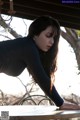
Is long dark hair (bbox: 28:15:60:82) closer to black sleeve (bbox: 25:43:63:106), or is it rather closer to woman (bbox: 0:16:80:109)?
woman (bbox: 0:16:80:109)

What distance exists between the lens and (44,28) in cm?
270

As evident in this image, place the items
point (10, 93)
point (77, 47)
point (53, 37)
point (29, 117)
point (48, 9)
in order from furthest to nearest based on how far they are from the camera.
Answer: point (77, 47) → point (10, 93) → point (48, 9) → point (53, 37) → point (29, 117)

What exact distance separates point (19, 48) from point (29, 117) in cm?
57

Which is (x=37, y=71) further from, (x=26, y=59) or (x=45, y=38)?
(x=45, y=38)

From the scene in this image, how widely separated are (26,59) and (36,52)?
97 mm

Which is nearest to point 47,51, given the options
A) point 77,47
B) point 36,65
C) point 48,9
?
point 36,65

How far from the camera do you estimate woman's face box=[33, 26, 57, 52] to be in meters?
2.64

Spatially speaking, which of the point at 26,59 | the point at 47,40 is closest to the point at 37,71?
the point at 26,59

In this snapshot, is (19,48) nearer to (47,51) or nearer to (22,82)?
(47,51)

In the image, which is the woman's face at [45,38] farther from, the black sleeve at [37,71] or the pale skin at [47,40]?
the black sleeve at [37,71]

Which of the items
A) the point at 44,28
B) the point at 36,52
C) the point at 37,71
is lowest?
the point at 37,71

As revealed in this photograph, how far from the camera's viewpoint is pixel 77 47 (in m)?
9.71

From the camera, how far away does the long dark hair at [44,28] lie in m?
2.72

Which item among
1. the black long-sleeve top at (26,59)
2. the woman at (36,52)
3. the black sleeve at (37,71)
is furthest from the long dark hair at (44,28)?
the black sleeve at (37,71)
